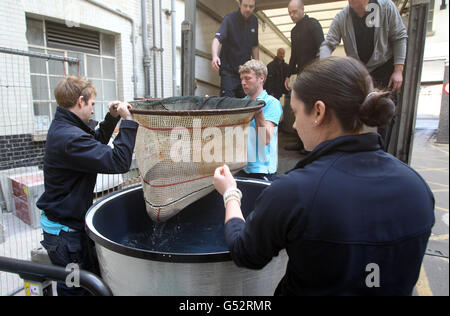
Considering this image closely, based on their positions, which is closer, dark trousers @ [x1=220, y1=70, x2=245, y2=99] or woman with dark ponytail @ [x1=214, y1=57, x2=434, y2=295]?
woman with dark ponytail @ [x1=214, y1=57, x2=434, y2=295]

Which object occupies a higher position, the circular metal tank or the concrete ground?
the circular metal tank

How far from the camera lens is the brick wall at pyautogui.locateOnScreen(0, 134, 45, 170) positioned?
13.3 feet

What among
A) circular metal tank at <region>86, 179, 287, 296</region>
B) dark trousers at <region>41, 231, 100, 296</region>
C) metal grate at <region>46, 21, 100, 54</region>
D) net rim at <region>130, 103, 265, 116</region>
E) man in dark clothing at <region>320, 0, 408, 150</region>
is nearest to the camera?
circular metal tank at <region>86, 179, 287, 296</region>

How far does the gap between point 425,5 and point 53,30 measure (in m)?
5.46

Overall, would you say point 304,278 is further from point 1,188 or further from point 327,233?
point 1,188

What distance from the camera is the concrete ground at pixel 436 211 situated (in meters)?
3.01

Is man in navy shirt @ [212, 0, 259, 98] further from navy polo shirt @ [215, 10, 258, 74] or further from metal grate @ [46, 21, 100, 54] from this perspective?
metal grate @ [46, 21, 100, 54]

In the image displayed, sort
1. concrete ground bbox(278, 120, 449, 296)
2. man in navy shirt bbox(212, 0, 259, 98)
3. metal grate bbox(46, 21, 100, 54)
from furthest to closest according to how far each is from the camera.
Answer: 1. metal grate bbox(46, 21, 100, 54)
2. man in navy shirt bbox(212, 0, 259, 98)
3. concrete ground bbox(278, 120, 449, 296)

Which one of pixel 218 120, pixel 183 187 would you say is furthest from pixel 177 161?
pixel 218 120

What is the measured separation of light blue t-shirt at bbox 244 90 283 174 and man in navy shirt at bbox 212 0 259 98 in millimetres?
1240

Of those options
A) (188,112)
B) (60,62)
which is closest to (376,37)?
(188,112)

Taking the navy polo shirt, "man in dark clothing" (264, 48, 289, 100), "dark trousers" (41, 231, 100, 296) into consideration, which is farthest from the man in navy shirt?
"dark trousers" (41, 231, 100, 296)

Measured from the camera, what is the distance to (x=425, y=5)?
2.67 meters

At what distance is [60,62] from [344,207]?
5.81 m
